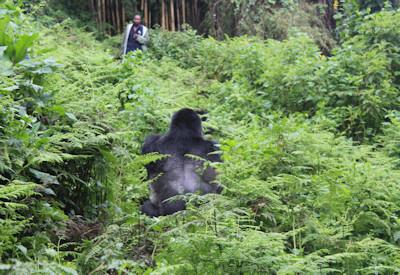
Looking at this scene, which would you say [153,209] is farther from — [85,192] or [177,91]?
[177,91]

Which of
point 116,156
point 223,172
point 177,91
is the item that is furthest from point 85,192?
point 177,91

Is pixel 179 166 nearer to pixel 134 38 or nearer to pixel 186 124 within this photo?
pixel 186 124

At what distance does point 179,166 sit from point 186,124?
13.5 inches

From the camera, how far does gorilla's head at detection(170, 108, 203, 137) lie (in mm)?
4676

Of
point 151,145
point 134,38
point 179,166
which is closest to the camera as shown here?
point 179,166

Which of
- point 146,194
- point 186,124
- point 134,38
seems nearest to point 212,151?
point 186,124

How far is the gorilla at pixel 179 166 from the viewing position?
4.42 meters

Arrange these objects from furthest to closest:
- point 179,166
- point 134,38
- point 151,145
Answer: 1. point 134,38
2. point 151,145
3. point 179,166

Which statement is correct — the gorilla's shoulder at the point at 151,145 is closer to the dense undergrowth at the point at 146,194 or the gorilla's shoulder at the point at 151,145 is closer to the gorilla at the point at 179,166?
the gorilla at the point at 179,166

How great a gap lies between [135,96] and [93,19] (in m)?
11.0

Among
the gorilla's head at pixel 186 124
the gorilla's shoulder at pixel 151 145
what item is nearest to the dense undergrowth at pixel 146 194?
the gorilla's shoulder at pixel 151 145

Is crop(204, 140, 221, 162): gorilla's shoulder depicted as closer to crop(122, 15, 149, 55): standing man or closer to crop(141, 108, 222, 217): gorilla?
crop(141, 108, 222, 217): gorilla

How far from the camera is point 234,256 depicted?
9.48 feet

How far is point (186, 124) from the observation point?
15.4 ft
